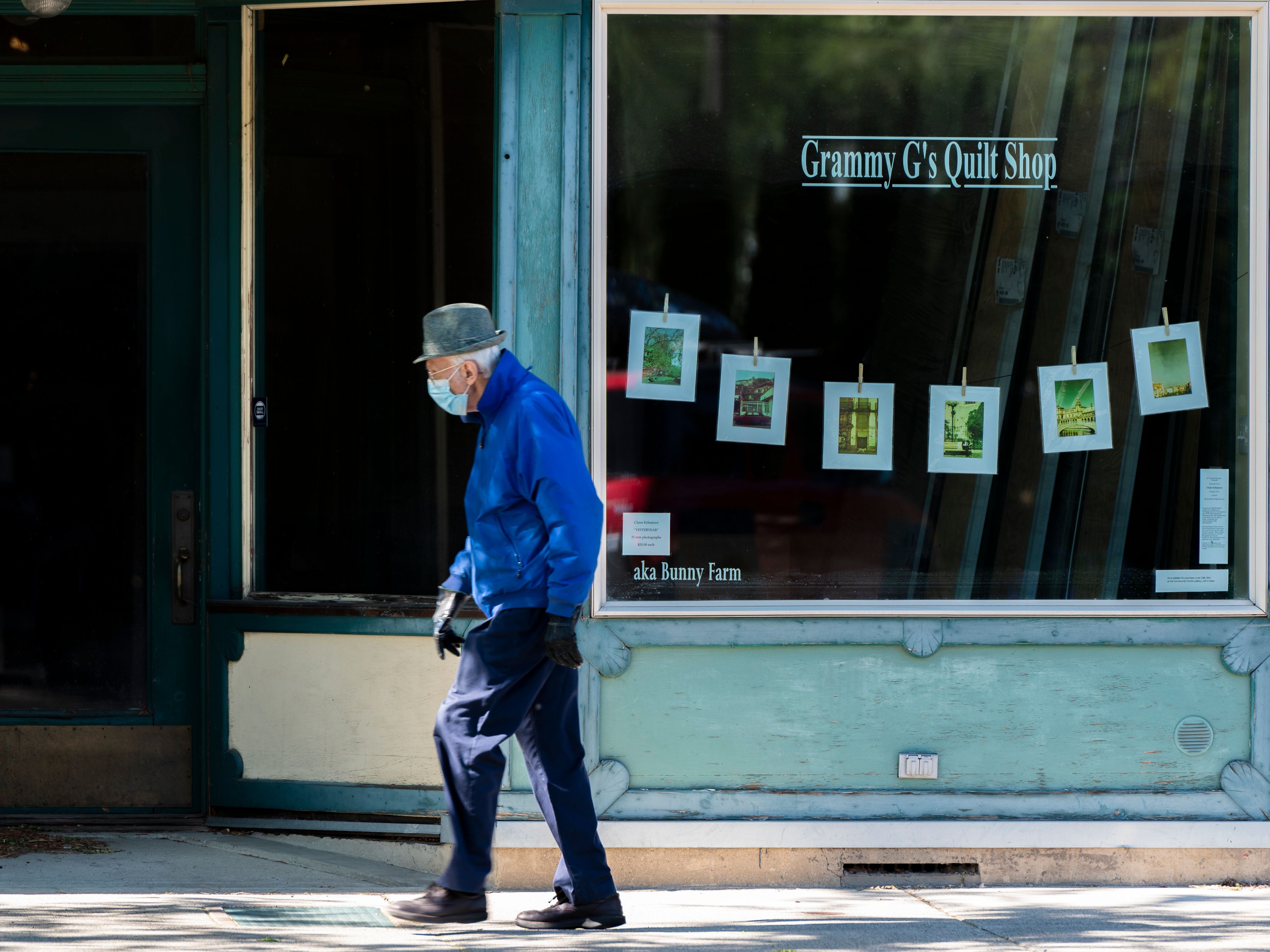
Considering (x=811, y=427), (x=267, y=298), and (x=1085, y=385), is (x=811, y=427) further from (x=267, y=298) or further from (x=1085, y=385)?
(x=267, y=298)

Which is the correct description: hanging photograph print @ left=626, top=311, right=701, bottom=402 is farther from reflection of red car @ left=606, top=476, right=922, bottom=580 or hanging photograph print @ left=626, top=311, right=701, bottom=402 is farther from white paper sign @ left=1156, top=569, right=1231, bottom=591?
white paper sign @ left=1156, top=569, right=1231, bottom=591

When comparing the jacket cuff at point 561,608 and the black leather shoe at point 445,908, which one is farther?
the black leather shoe at point 445,908

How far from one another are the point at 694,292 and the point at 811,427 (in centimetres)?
67

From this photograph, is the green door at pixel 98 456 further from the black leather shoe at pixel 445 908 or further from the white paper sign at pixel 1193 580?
the white paper sign at pixel 1193 580

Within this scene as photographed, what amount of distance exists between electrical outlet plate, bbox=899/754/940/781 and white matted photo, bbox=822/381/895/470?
42.3 inches

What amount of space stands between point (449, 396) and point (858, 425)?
5.63 ft

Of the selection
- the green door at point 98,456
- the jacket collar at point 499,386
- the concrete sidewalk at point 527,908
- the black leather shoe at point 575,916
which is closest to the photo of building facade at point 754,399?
the jacket collar at point 499,386

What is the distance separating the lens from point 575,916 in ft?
14.2

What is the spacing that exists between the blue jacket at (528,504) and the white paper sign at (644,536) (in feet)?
Answer: 2.91

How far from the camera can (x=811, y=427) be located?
5.29m

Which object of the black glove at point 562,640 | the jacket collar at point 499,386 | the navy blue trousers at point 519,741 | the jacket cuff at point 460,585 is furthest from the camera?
the jacket cuff at point 460,585

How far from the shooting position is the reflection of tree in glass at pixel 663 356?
5.22 metres

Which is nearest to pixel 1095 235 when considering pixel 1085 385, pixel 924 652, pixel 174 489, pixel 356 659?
pixel 1085 385

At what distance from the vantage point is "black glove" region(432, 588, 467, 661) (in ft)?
14.5
